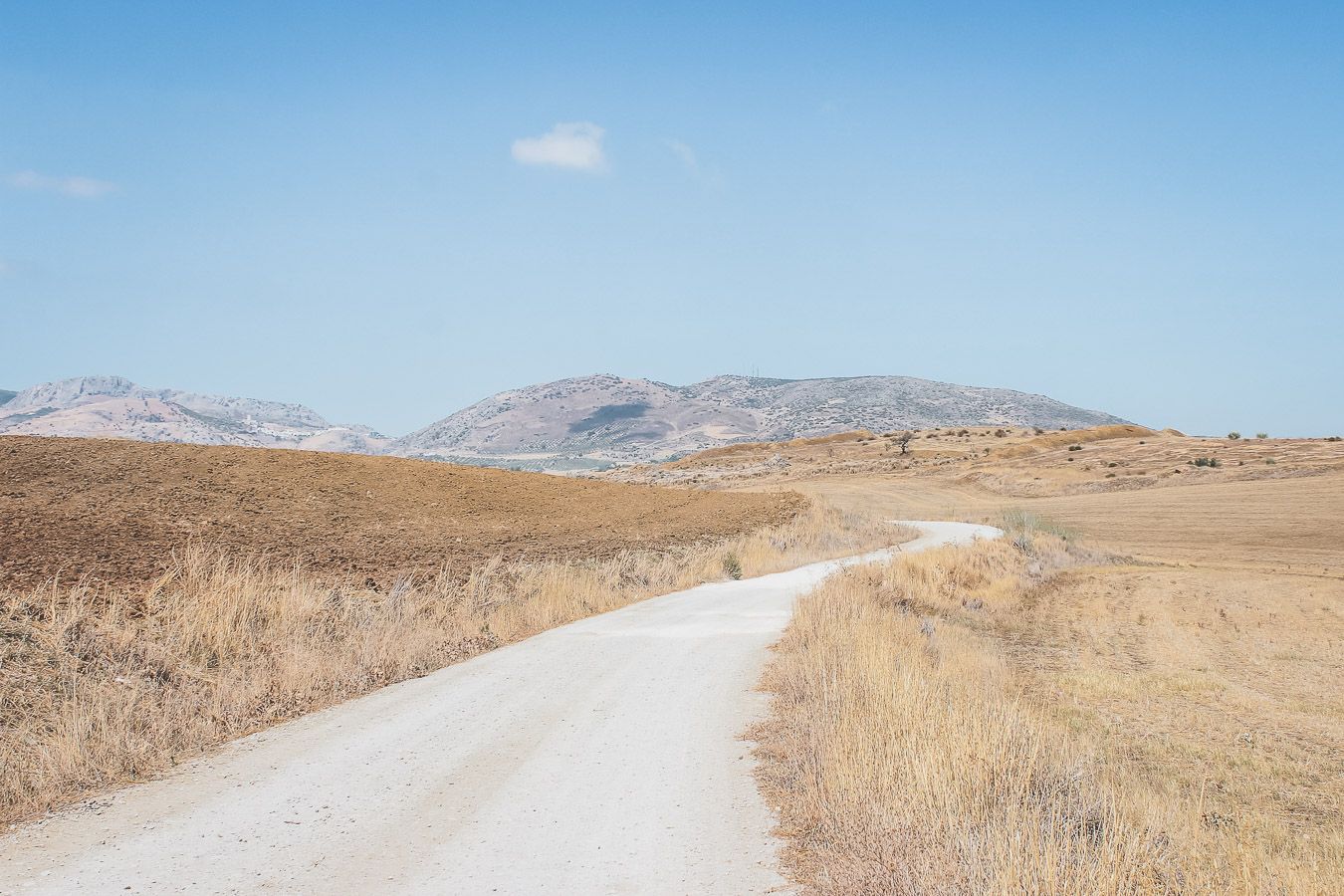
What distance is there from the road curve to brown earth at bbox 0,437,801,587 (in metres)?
8.90

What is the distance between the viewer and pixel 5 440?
30750mm

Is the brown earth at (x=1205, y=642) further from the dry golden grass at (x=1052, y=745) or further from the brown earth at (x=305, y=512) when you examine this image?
the brown earth at (x=305, y=512)

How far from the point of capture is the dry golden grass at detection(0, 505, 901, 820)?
24.5 ft

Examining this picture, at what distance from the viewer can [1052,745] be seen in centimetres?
737

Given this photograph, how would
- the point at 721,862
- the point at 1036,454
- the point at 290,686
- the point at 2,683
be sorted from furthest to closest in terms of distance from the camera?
the point at 1036,454 < the point at 290,686 < the point at 2,683 < the point at 721,862

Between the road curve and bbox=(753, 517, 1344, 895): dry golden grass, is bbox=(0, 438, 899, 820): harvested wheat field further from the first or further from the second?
bbox=(753, 517, 1344, 895): dry golden grass

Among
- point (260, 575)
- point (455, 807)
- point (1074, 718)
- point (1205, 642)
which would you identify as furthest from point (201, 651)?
point (1205, 642)

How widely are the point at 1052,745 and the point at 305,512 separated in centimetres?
2520

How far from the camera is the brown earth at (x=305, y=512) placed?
1888cm

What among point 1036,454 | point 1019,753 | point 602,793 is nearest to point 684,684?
point 602,793

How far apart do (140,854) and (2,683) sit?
4.52m

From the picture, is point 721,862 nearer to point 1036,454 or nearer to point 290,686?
point 290,686

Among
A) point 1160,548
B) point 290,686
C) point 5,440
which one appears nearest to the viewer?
point 290,686

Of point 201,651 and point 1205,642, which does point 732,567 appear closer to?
point 1205,642
